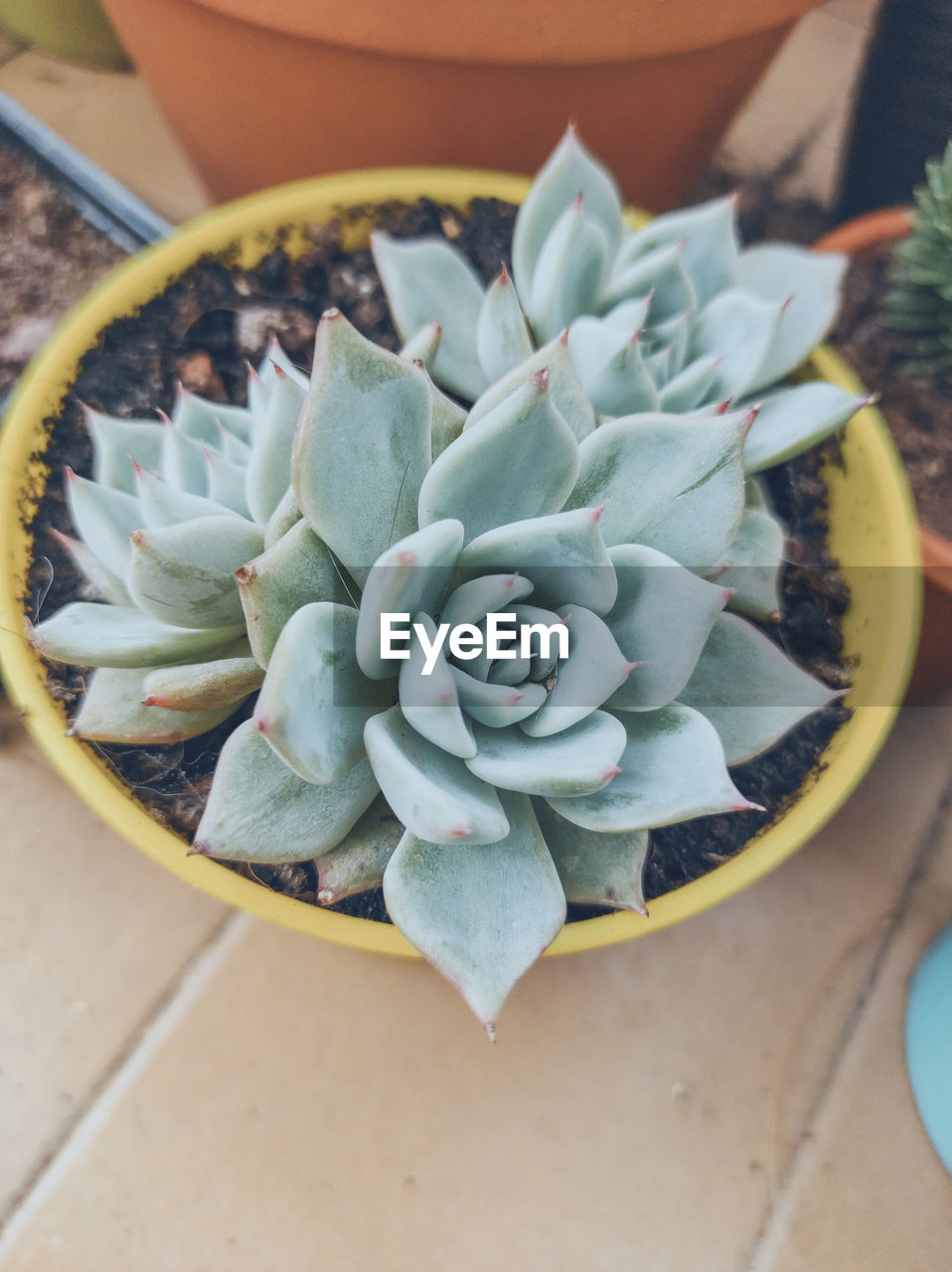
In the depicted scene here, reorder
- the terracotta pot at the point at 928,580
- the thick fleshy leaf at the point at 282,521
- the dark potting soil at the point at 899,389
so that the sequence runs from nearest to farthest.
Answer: the thick fleshy leaf at the point at 282,521 < the terracotta pot at the point at 928,580 < the dark potting soil at the point at 899,389

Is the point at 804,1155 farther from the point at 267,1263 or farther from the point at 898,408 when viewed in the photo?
the point at 898,408

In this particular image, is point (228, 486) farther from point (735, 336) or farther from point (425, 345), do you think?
point (735, 336)

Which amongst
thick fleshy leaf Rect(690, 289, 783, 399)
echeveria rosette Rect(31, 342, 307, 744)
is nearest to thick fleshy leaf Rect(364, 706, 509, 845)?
echeveria rosette Rect(31, 342, 307, 744)

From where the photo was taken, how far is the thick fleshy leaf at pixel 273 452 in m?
0.53

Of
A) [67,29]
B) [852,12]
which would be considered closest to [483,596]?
[67,29]

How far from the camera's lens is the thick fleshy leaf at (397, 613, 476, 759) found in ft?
1.41

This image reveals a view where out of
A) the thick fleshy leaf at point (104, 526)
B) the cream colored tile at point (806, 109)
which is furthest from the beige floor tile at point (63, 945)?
the cream colored tile at point (806, 109)

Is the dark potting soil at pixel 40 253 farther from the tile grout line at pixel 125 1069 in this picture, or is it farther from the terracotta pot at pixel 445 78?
the tile grout line at pixel 125 1069

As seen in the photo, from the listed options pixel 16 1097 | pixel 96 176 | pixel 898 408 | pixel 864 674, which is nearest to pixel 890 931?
pixel 864 674

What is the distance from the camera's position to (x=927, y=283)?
32.8 inches

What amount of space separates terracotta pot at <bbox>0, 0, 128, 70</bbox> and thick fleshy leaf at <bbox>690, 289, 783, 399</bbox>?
0.83 m

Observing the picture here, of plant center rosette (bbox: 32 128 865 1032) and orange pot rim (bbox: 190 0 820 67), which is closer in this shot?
plant center rosette (bbox: 32 128 865 1032)

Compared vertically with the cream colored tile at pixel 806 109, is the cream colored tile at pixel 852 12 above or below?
above

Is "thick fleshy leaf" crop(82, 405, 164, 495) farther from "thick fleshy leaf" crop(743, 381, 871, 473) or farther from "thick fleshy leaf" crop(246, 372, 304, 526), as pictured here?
"thick fleshy leaf" crop(743, 381, 871, 473)
